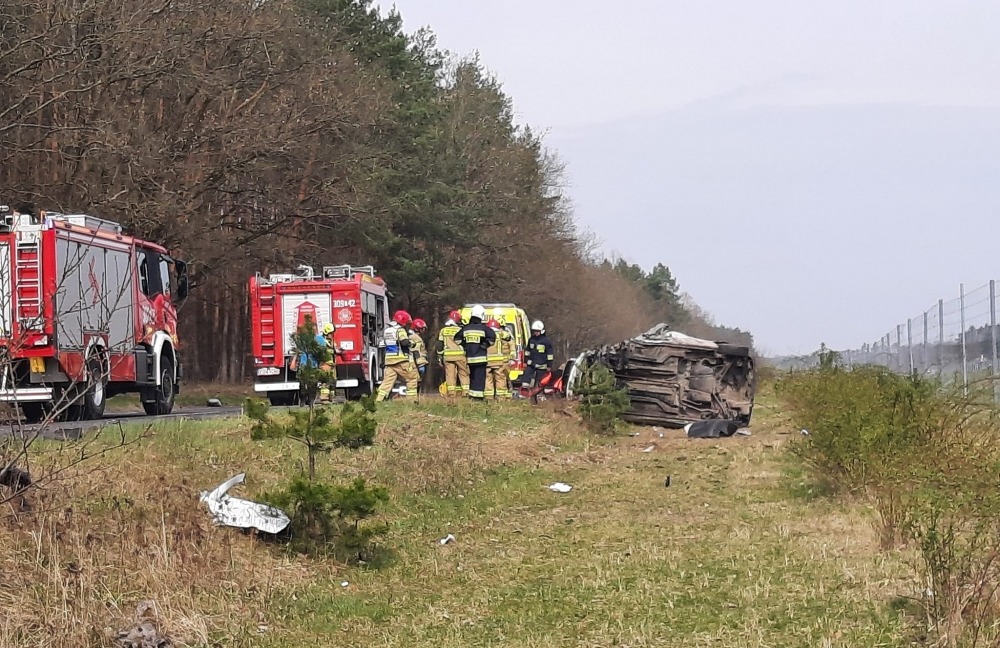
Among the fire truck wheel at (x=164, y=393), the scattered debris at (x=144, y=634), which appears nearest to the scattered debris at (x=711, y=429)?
the fire truck wheel at (x=164, y=393)

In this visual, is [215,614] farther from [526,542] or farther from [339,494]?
[526,542]

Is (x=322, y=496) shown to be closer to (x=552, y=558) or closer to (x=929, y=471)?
(x=552, y=558)

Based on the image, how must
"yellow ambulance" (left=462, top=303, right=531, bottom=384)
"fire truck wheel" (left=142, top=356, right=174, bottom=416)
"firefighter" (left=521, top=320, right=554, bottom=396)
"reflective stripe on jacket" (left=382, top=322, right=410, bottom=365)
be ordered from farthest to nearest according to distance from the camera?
"yellow ambulance" (left=462, top=303, right=531, bottom=384) → "firefighter" (left=521, top=320, right=554, bottom=396) → "fire truck wheel" (left=142, top=356, right=174, bottom=416) → "reflective stripe on jacket" (left=382, top=322, right=410, bottom=365)

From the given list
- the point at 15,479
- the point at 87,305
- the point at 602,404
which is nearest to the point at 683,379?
the point at 602,404

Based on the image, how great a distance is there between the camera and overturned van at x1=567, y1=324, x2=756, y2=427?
16.3m

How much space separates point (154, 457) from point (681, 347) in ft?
28.7

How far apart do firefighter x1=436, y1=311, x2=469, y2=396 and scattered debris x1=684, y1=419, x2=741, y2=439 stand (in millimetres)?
4002

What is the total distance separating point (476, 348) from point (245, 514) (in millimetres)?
10159

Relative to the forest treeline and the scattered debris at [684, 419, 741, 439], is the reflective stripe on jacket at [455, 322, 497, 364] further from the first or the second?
the forest treeline

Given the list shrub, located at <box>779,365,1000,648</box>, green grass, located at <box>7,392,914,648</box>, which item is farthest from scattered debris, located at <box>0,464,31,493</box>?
shrub, located at <box>779,365,1000,648</box>

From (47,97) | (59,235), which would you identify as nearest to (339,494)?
(59,235)

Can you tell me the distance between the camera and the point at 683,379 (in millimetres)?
16391

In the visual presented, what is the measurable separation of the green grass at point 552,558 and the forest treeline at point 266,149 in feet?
30.0

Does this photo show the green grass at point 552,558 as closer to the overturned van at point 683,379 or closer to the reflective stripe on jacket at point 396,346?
the overturned van at point 683,379
